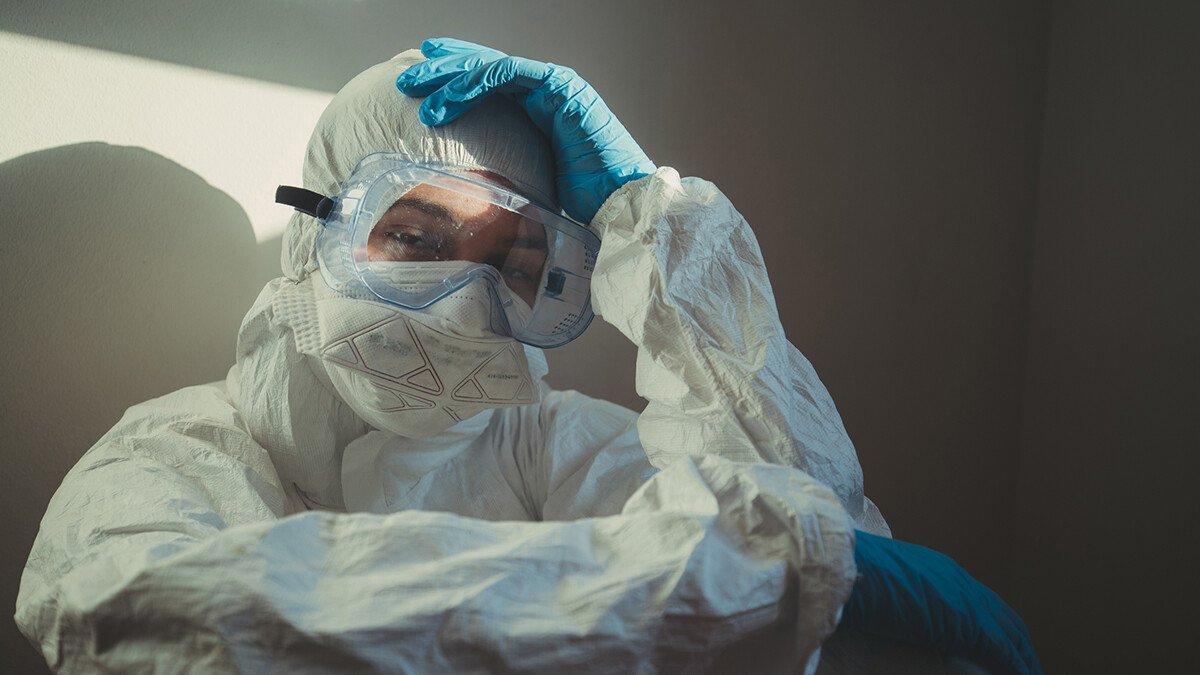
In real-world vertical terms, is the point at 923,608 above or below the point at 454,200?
below

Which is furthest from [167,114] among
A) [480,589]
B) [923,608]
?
[923,608]

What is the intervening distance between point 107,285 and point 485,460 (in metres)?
0.64

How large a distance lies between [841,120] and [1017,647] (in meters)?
1.08

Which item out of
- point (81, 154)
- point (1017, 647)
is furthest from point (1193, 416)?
point (81, 154)

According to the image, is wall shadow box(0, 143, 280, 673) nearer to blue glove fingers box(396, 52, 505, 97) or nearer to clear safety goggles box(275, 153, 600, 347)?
clear safety goggles box(275, 153, 600, 347)

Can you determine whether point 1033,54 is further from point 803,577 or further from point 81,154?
point 81,154

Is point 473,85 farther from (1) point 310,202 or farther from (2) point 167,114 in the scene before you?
(2) point 167,114

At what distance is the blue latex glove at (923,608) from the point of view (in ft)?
2.70

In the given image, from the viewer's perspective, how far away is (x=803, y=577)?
72cm

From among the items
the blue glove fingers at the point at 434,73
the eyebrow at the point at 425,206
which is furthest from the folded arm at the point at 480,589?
the blue glove fingers at the point at 434,73

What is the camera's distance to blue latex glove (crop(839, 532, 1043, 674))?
32.4 inches

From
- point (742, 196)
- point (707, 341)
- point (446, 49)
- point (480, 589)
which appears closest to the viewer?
point (480, 589)

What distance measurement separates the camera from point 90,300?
1.31 meters

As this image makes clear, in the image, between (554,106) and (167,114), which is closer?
(554,106)
